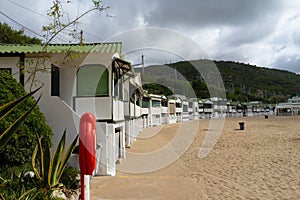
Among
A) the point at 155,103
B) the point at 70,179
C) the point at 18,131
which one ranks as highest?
the point at 155,103

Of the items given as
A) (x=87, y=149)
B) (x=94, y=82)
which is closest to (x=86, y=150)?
(x=87, y=149)

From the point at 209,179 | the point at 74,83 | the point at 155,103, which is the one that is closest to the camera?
the point at 209,179

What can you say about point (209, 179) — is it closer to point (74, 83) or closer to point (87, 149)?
point (74, 83)

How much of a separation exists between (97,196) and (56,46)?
20.3 feet

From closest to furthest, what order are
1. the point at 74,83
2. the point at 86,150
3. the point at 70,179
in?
the point at 86,150 < the point at 70,179 < the point at 74,83

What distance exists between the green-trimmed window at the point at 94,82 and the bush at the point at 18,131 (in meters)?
2.61

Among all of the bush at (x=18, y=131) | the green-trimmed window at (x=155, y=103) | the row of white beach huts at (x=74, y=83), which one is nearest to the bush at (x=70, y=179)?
the bush at (x=18, y=131)

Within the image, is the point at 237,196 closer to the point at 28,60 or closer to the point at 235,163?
the point at 235,163

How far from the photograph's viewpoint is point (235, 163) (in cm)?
1182

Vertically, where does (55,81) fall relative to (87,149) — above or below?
above

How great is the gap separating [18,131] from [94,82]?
12.2ft

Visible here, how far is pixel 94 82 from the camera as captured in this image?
9.77m

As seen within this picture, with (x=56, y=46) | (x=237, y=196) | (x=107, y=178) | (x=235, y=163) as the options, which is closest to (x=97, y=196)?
(x=107, y=178)

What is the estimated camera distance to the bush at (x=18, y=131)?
247 inches
